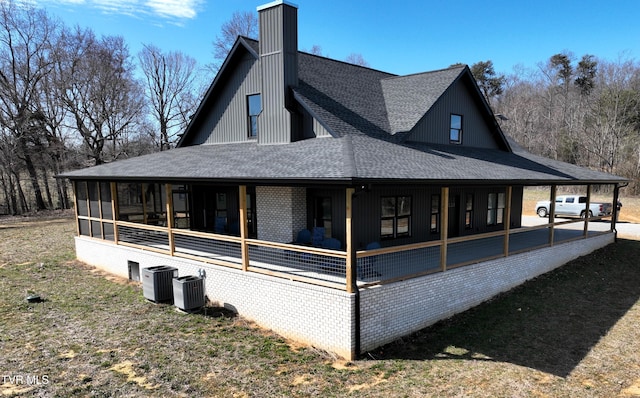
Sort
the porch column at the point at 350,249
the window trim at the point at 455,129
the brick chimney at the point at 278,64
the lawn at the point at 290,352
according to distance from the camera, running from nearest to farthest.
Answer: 1. the lawn at the point at 290,352
2. the porch column at the point at 350,249
3. the brick chimney at the point at 278,64
4. the window trim at the point at 455,129

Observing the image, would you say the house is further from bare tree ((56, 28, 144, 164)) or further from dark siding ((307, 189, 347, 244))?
bare tree ((56, 28, 144, 164))

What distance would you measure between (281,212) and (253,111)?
196 inches

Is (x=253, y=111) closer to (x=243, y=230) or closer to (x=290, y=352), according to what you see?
(x=243, y=230)

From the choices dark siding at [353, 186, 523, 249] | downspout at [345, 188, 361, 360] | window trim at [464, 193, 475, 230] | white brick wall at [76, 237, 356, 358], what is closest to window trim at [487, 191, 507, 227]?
dark siding at [353, 186, 523, 249]

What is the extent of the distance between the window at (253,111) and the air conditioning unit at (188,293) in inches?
271

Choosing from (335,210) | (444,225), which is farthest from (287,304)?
(444,225)

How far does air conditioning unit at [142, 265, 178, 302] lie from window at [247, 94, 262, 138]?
6.58m

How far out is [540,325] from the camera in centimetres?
977

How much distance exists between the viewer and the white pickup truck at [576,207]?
81.9 feet

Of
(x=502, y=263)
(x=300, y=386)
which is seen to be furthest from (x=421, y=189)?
(x=300, y=386)

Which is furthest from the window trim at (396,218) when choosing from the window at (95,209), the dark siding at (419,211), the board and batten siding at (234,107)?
the window at (95,209)

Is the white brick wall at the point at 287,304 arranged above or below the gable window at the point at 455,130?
below

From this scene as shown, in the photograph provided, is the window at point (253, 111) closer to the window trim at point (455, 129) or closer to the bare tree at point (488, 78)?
the window trim at point (455, 129)

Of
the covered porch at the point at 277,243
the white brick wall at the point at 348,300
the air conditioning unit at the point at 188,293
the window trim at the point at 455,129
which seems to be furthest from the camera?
the window trim at the point at 455,129
